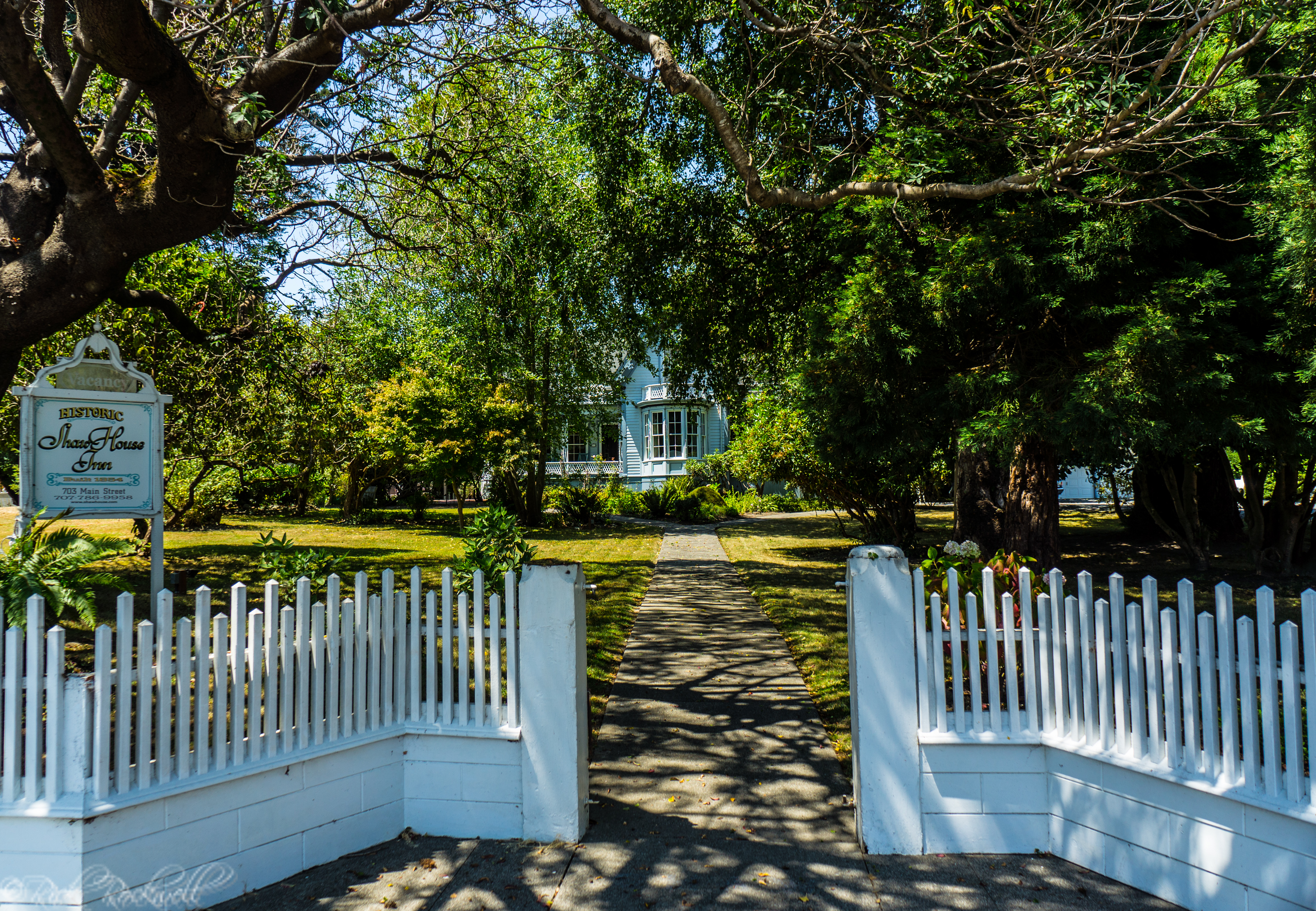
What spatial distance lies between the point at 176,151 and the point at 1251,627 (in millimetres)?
6819

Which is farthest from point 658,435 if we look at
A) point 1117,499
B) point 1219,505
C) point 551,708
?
point 551,708

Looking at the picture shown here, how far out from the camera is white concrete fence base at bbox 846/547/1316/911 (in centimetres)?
329

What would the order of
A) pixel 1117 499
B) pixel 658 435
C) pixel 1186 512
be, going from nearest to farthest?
1. pixel 1186 512
2. pixel 1117 499
3. pixel 658 435

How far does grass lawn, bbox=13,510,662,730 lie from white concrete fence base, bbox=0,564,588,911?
26.0 inches

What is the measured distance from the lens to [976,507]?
11648mm

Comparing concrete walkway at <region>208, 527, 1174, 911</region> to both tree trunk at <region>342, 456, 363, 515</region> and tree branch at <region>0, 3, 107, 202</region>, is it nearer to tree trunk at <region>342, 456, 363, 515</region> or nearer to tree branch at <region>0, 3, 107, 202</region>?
tree branch at <region>0, 3, 107, 202</region>

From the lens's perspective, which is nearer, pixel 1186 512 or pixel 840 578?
pixel 1186 512

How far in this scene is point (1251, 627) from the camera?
3148mm

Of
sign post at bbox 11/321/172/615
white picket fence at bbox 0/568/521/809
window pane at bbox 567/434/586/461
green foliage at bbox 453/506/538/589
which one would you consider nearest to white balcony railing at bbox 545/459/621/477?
window pane at bbox 567/434/586/461

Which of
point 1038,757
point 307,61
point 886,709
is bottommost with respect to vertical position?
point 1038,757

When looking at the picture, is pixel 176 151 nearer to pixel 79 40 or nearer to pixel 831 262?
pixel 79 40

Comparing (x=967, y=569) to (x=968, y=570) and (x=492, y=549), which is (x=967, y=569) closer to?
(x=968, y=570)

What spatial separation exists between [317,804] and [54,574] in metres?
1.89

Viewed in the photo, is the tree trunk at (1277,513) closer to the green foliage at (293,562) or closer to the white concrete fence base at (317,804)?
the white concrete fence base at (317,804)
